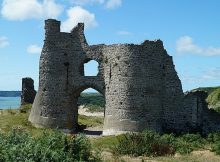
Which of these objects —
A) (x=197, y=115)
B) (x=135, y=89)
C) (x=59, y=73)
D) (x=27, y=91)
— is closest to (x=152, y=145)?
(x=135, y=89)

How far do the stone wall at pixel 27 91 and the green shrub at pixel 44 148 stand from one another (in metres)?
23.5

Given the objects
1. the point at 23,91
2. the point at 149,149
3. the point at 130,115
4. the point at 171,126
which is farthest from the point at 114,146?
the point at 23,91

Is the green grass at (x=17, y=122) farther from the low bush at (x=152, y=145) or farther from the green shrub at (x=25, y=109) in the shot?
the low bush at (x=152, y=145)

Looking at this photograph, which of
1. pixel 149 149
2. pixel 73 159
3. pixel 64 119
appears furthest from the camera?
pixel 64 119

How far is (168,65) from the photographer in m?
37.9

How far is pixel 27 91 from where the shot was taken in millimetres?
49500

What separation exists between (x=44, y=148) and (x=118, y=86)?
15690 millimetres

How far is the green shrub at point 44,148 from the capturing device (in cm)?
2058

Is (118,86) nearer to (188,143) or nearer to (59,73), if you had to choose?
(59,73)

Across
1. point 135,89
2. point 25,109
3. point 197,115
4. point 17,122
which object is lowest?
point 17,122

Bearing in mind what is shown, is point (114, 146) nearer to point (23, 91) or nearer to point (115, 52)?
point (115, 52)

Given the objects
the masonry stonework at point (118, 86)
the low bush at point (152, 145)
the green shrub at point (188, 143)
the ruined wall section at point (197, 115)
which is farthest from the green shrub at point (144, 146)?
the ruined wall section at point (197, 115)

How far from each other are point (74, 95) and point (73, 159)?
701 inches

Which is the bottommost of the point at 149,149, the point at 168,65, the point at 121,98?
the point at 149,149
